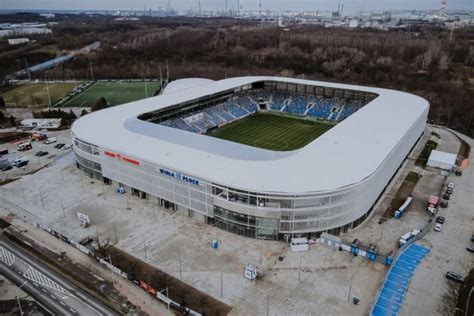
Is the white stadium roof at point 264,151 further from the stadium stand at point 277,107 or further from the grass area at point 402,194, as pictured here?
the stadium stand at point 277,107

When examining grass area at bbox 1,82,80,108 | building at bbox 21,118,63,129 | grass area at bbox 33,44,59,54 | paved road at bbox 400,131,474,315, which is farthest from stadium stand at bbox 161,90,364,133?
grass area at bbox 33,44,59,54

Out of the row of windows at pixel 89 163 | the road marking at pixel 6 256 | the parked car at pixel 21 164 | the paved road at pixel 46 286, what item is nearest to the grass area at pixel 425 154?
the row of windows at pixel 89 163

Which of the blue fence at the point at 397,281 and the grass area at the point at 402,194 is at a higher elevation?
the blue fence at the point at 397,281

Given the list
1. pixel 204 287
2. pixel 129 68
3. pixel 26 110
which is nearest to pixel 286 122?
pixel 204 287

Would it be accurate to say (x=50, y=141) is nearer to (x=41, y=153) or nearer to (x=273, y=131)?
(x=41, y=153)

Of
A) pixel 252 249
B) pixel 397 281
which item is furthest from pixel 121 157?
pixel 397 281

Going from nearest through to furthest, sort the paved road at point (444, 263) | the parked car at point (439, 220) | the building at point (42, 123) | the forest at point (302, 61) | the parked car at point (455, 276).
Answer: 1. the paved road at point (444, 263)
2. the parked car at point (455, 276)
3. the parked car at point (439, 220)
4. the building at point (42, 123)
5. the forest at point (302, 61)
